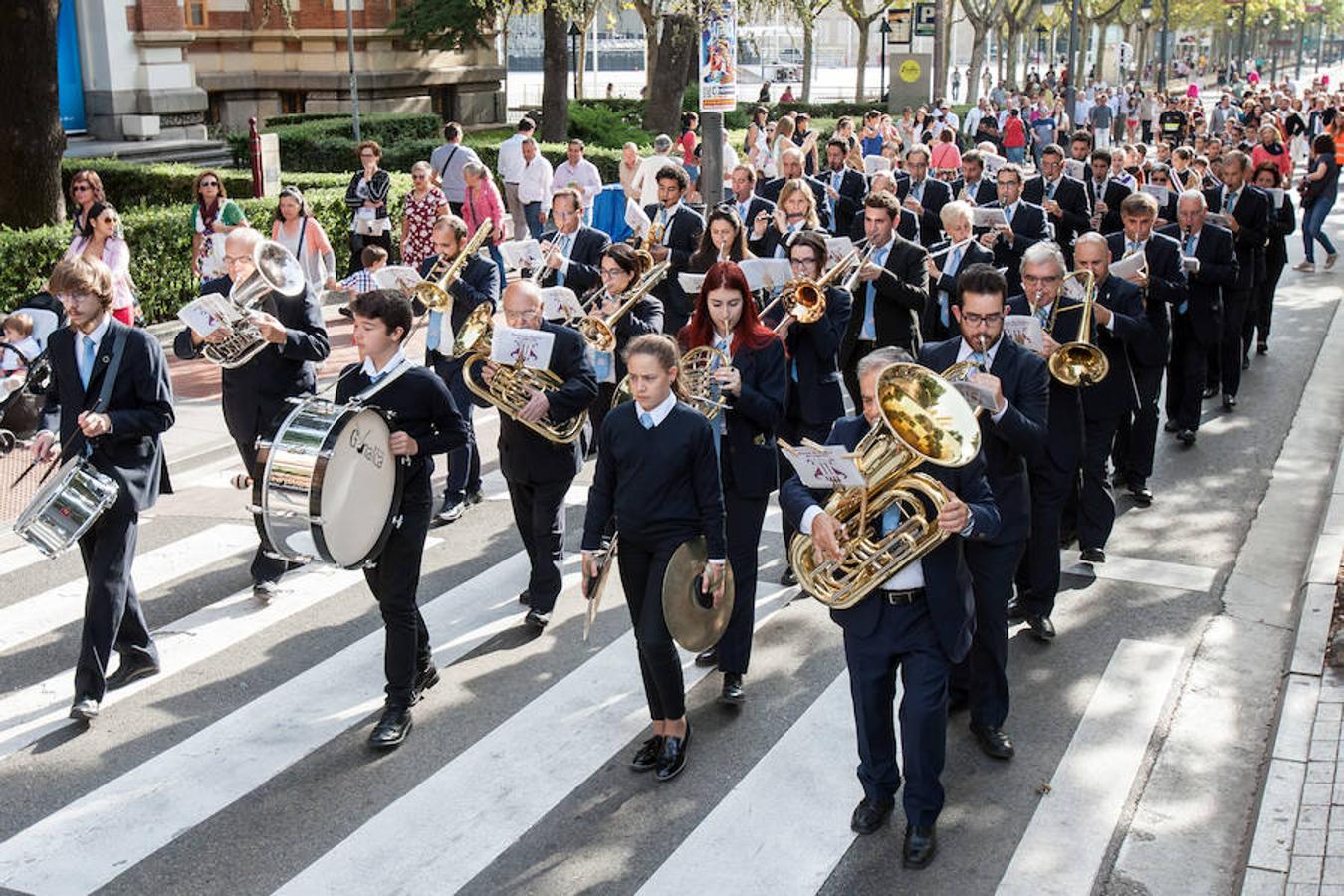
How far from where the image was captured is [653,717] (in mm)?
6734

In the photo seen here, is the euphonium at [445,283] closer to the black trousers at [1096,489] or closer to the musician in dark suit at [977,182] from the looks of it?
the black trousers at [1096,489]

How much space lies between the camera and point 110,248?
12406 mm

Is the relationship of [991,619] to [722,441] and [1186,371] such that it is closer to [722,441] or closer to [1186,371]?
[722,441]

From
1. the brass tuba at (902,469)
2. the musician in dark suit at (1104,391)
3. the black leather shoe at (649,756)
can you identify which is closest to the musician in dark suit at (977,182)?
the musician in dark suit at (1104,391)

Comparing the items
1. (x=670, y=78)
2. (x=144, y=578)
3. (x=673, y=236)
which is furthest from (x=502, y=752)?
(x=670, y=78)

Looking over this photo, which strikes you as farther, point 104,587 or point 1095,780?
point 104,587

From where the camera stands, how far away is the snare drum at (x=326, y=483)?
6.34 meters

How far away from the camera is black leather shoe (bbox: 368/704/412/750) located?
6.94 m

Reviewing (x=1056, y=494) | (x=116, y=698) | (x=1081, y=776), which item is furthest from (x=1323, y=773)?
Result: (x=116, y=698)

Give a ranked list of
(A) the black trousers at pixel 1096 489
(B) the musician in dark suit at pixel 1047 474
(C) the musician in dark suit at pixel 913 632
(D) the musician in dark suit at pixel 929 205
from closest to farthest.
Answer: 1. (C) the musician in dark suit at pixel 913 632
2. (B) the musician in dark suit at pixel 1047 474
3. (A) the black trousers at pixel 1096 489
4. (D) the musician in dark suit at pixel 929 205

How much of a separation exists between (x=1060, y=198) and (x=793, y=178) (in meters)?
2.66

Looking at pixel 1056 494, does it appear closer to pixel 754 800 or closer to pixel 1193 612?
pixel 1193 612

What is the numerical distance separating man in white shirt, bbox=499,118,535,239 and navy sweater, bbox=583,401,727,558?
14693 millimetres

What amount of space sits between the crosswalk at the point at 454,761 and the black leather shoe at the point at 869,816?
5 centimetres
